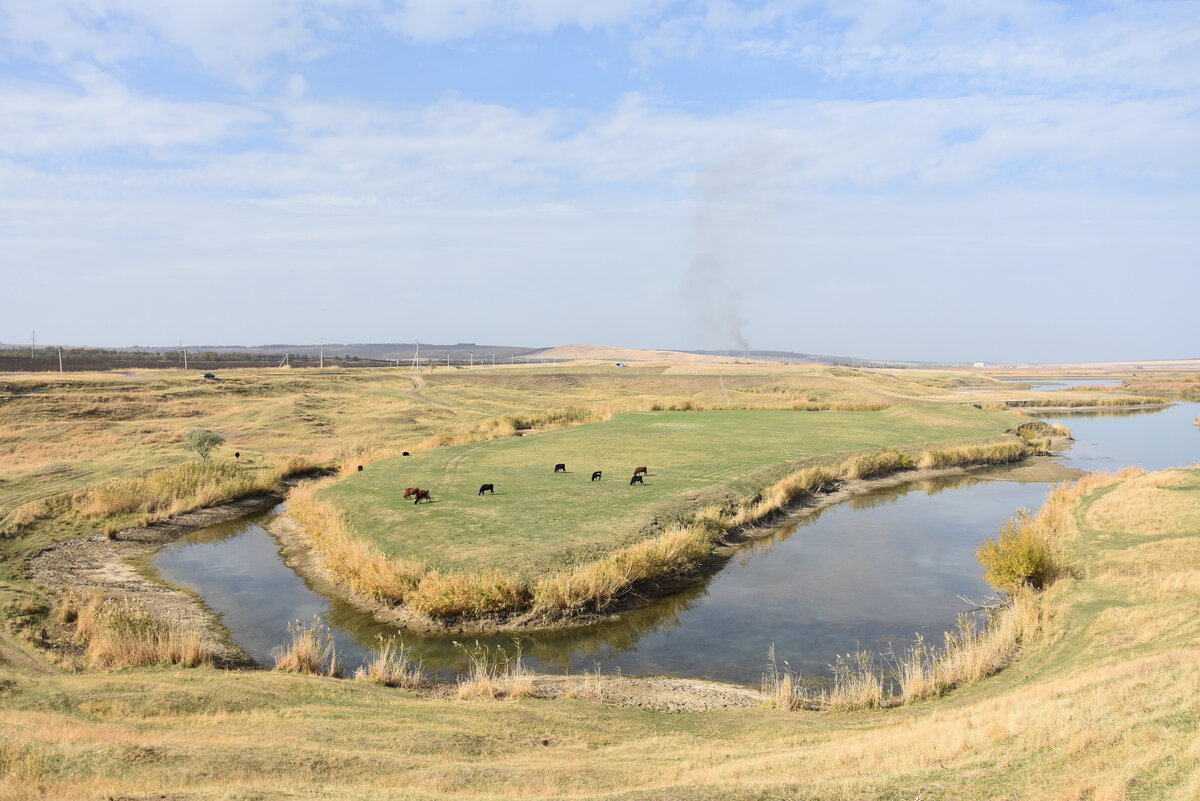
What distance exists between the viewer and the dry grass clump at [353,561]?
19422 mm

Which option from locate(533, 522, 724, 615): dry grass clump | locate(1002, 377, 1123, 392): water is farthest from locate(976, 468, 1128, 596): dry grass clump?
locate(1002, 377, 1123, 392): water

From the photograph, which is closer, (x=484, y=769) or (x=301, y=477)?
(x=484, y=769)

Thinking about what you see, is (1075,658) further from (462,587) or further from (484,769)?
(462,587)

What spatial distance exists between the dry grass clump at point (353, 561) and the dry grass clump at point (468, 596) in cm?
91

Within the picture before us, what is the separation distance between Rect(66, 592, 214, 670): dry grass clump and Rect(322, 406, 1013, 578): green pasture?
6.51m

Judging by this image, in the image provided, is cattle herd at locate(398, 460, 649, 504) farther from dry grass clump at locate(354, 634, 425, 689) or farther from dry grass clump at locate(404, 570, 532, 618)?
dry grass clump at locate(354, 634, 425, 689)

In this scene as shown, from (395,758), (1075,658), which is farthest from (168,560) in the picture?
(1075,658)

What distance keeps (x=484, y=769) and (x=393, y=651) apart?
7939 mm

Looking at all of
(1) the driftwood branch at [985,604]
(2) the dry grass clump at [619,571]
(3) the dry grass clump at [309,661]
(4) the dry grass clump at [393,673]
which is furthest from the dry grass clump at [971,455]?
(3) the dry grass clump at [309,661]

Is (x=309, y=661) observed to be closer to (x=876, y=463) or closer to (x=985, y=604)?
(x=985, y=604)

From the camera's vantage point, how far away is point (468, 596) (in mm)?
18156

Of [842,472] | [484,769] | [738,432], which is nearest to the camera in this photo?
[484,769]

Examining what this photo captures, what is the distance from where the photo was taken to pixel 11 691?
10.8 metres

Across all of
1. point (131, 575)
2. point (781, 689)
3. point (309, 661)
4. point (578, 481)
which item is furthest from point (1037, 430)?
point (131, 575)
